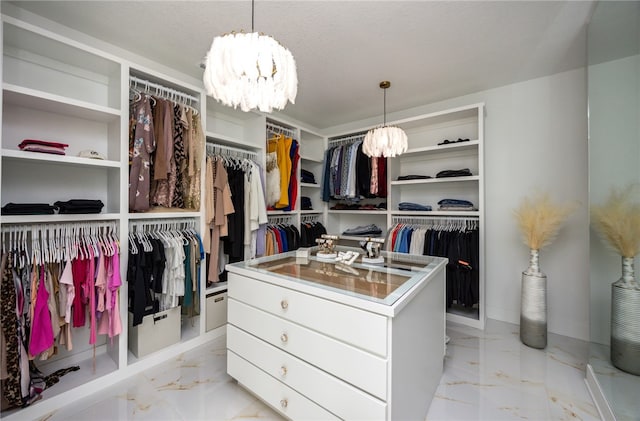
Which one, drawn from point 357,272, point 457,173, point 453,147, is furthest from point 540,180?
point 357,272

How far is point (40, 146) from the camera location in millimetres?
1683

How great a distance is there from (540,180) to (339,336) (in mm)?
2804

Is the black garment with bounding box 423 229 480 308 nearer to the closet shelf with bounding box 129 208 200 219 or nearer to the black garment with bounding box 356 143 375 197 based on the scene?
the black garment with bounding box 356 143 375 197

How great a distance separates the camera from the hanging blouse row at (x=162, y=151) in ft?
6.73

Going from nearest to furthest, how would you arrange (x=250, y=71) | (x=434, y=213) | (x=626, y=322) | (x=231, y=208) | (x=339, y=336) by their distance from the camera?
(x=250, y=71) → (x=339, y=336) → (x=626, y=322) → (x=231, y=208) → (x=434, y=213)

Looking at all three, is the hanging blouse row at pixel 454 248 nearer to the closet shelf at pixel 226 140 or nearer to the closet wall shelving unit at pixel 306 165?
the closet wall shelving unit at pixel 306 165

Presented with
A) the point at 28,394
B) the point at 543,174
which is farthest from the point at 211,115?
the point at 543,174

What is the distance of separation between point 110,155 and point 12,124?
56 centimetres

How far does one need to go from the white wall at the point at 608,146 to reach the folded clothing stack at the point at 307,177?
2874 mm

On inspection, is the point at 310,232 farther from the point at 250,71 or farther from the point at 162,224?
the point at 250,71

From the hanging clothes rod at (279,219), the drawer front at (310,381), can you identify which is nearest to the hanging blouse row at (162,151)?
the hanging clothes rod at (279,219)

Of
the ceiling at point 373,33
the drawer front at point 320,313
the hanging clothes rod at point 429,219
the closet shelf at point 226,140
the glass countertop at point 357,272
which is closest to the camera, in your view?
the drawer front at point 320,313

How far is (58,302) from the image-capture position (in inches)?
68.6

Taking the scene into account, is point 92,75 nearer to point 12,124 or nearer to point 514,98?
point 12,124
